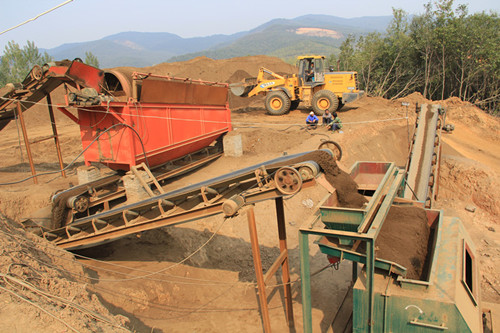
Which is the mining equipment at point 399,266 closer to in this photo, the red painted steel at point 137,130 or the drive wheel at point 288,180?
the drive wheel at point 288,180

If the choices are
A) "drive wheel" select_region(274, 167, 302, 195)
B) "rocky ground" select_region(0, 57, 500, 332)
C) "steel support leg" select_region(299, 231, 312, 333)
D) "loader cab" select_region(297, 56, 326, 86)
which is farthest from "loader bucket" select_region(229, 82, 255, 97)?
"steel support leg" select_region(299, 231, 312, 333)

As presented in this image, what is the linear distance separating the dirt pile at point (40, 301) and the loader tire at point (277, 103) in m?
14.6

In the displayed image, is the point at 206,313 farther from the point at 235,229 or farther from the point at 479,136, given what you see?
the point at 479,136

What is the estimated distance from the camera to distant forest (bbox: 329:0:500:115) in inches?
808

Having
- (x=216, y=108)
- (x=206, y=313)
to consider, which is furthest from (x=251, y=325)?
(x=216, y=108)

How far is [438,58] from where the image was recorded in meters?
23.0

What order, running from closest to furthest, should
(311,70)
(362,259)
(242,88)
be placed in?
1. (362,259)
2. (311,70)
3. (242,88)

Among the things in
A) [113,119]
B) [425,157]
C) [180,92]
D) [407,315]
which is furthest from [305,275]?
[180,92]

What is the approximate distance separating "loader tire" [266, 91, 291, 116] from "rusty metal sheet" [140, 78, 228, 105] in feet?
17.9

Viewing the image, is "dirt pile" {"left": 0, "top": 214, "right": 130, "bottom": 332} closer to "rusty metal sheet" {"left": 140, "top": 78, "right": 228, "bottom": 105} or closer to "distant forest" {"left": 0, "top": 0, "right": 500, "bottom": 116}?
"rusty metal sheet" {"left": 140, "top": 78, "right": 228, "bottom": 105}

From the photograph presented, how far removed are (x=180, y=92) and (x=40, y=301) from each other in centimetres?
779

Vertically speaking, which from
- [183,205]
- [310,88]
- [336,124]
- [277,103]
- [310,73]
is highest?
[310,73]

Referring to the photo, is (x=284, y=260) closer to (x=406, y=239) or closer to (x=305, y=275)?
(x=305, y=275)

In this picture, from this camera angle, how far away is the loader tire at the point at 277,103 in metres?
17.6
